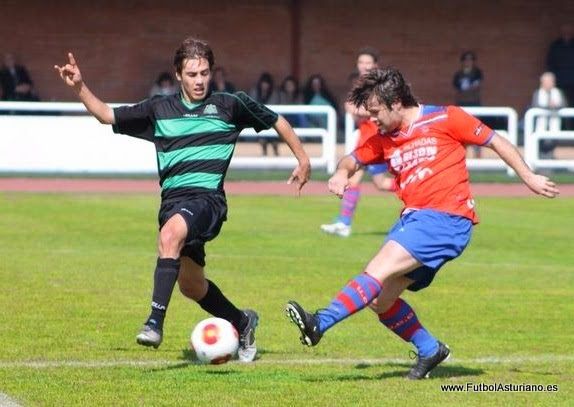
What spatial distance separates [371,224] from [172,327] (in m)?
7.91

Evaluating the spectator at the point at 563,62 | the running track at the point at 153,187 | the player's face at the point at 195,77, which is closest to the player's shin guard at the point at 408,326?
the player's face at the point at 195,77

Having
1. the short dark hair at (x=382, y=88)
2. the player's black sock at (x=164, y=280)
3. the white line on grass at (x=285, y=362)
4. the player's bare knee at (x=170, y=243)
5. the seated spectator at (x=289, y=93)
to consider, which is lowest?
the seated spectator at (x=289, y=93)

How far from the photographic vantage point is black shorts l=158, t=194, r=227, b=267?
28.2 feet

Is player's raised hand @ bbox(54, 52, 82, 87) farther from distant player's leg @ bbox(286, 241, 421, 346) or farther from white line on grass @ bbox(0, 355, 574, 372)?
distant player's leg @ bbox(286, 241, 421, 346)

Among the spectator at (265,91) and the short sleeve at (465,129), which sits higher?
the short sleeve at (465,129)

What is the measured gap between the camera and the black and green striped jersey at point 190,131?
888 cm

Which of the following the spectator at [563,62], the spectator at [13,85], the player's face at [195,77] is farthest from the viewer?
the spectator at [563,62]

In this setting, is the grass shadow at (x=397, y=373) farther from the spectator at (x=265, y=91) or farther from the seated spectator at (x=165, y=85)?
the spectator at (x=265, y=91)

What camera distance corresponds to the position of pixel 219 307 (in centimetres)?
927

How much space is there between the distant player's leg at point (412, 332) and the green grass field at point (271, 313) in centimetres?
14

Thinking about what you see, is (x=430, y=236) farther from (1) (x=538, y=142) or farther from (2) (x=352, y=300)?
(1) (x=538, y=142)

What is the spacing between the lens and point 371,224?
18.2 metres

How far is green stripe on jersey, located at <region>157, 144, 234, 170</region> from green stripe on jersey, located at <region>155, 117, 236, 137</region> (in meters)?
0.10

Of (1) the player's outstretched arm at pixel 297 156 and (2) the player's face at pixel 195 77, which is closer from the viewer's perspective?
(2) the player's face at pixel 195 77
